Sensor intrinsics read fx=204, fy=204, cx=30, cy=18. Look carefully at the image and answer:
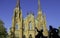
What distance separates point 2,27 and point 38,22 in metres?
13.0

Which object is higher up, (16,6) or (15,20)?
(16,6)

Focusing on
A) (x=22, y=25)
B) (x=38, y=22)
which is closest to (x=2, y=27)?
(x=22, y=25)

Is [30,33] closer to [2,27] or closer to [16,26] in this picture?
[16,26]

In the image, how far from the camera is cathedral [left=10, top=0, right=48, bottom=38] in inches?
2137

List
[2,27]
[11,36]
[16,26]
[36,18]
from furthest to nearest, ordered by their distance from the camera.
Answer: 1. [36,18]
2. [16,26]
3. [11,36]
4. [2,27]

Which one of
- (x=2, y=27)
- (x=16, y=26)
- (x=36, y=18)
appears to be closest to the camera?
(x=2, y=27)

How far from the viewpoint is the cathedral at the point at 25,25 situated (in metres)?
54.3

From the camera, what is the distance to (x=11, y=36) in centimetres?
5222

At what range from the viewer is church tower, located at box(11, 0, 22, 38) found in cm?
5403

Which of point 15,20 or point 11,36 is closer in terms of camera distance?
point 11,36

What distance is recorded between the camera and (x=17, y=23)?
183 ft

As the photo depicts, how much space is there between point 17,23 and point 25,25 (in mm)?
2274

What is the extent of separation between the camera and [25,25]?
55688mm

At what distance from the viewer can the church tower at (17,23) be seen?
54.0 m
